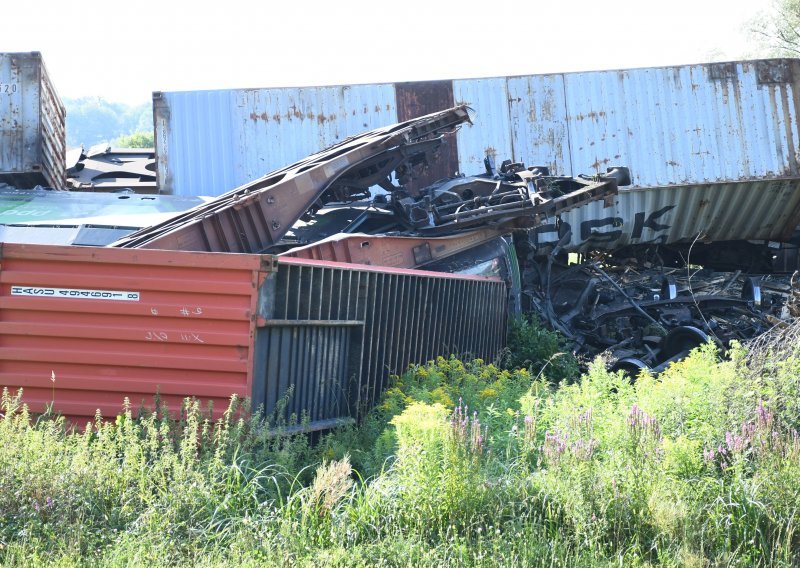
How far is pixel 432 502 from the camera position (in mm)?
4941

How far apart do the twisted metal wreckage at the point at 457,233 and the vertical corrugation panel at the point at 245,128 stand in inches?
200

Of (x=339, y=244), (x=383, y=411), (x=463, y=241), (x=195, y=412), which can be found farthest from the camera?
(x=463, y=241)

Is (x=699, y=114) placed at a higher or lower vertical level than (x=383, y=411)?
higher

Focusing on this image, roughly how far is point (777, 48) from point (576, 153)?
3080 cm

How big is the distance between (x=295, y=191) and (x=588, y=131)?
365 inches

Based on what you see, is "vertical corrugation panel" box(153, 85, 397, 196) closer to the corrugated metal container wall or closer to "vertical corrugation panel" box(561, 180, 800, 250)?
the corrugated metal container wall

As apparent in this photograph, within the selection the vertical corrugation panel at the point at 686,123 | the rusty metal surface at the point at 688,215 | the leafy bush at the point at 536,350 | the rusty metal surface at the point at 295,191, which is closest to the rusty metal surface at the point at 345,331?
the leafy bush at the point at 536,350

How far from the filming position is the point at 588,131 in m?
17.6

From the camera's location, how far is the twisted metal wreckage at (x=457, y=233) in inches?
381

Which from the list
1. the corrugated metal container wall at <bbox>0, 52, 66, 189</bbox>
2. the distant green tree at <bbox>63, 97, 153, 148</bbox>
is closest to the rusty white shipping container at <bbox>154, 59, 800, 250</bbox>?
the corrugated metal container wall at <bbox>0, 52, 66, 189</bbox>

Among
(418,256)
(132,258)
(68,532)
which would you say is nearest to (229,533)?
(68,532)

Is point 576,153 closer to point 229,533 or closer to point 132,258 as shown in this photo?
point 132,258

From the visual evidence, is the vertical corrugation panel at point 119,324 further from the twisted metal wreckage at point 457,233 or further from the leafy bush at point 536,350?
the leafy bush at point 536,350

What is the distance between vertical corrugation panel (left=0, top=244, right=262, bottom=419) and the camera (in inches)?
255
